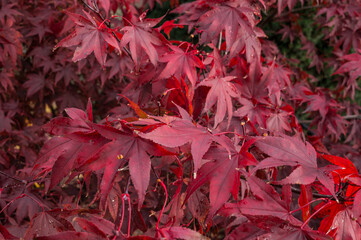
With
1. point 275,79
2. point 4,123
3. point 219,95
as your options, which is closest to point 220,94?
point 219,95

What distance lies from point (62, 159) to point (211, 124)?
0.90 metres

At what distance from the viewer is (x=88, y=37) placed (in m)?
1.41

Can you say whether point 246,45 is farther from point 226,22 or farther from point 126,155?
point 126,155

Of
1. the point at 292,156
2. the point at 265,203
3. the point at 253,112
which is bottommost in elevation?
the point at 253,112

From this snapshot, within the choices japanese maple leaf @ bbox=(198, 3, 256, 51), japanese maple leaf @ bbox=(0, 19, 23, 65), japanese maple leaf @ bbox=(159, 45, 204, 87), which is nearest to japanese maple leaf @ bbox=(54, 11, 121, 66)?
japanese maple leaf @ bbox=(159, 45, 204, 87)

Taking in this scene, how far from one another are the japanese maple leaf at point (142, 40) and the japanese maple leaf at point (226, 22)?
0.89 feet

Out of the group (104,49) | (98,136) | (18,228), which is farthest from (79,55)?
(18,228)

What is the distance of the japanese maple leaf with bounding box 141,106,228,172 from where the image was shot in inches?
35.2

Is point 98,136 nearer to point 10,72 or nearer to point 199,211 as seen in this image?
point 199,211

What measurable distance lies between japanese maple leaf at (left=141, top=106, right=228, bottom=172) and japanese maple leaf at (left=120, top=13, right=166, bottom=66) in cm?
49

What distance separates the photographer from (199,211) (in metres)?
1.35

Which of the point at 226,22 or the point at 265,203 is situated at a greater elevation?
the point at 226,22

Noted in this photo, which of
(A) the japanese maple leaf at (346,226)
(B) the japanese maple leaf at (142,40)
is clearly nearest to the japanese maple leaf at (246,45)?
(B) the japanese maple leaf at (142,40)

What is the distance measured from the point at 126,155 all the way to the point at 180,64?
2.04ft
